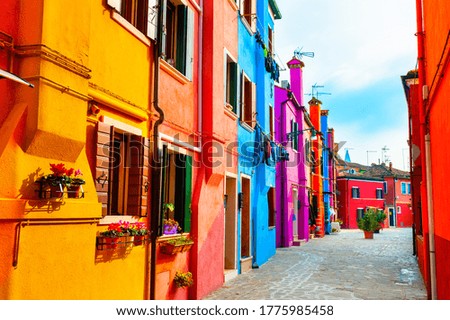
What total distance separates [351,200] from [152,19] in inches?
1890

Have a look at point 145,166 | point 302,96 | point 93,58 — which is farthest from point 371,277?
point 302,96

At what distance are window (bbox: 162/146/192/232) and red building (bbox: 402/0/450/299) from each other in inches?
171

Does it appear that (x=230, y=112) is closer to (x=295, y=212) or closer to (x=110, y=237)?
(x=110, y=237)

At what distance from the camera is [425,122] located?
8922 mm

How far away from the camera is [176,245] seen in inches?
291

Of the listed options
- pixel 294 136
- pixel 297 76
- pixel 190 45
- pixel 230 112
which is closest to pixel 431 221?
pixel 230 112

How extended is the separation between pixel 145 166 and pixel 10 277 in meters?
2.81

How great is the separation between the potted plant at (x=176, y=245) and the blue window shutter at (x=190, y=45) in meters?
3.13

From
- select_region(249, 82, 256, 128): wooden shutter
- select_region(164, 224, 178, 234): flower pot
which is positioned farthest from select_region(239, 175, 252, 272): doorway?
select_region(164, 224, 178, 234): flower pot

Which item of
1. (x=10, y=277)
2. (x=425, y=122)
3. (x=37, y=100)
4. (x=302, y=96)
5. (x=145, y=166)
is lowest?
(x=10, y=277)

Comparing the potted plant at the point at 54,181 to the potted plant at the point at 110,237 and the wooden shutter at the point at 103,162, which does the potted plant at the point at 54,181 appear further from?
the potted plant at the point at 110,237

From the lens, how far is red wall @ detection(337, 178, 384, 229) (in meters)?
51.3

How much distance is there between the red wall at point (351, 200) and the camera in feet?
168

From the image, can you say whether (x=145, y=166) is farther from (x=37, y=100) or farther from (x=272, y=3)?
(x=272, y=3)
